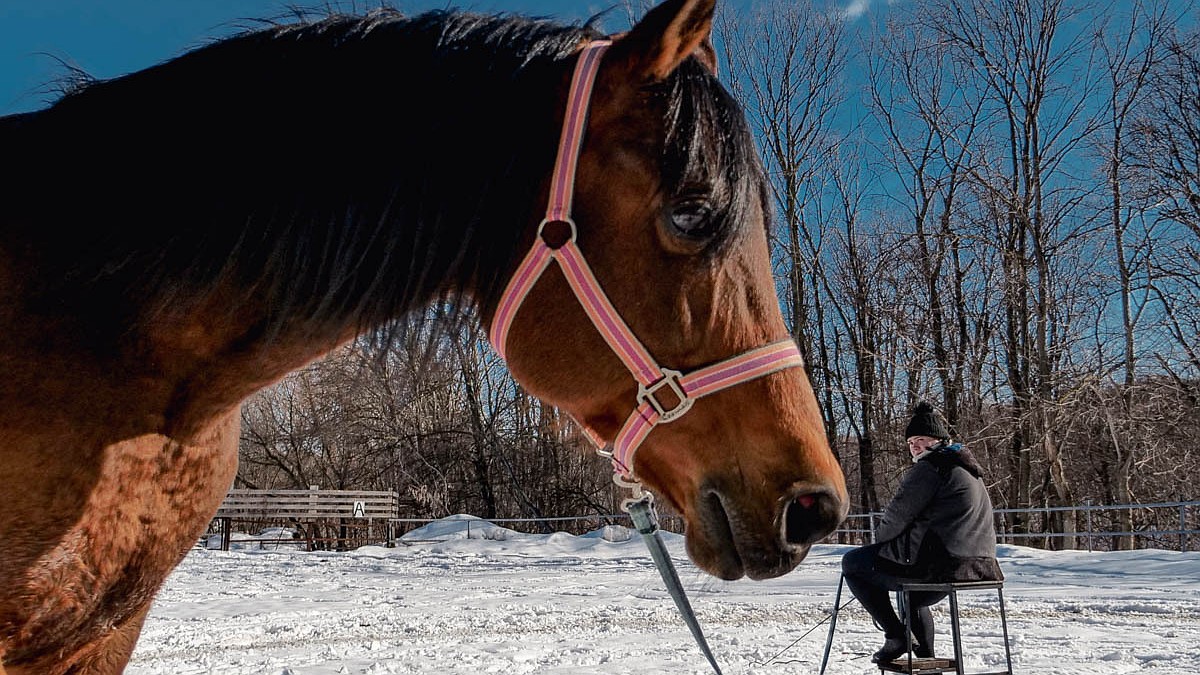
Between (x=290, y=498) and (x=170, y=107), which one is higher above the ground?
(x=170, y=107)

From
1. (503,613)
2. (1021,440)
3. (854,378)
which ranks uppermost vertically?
(854,378)

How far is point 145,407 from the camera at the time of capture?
1.54 m

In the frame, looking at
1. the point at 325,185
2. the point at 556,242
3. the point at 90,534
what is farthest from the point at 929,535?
the point at 90,534

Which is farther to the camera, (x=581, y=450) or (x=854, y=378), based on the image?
(x=854, y=378)

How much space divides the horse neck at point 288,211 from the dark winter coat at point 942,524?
12.1 ft

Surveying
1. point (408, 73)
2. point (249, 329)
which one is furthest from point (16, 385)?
point (408, 73)

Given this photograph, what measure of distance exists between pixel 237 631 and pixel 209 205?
6648 mm

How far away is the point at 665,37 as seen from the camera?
1.50 meters

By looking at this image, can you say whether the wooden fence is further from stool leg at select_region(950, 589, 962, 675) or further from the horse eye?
the horse eye

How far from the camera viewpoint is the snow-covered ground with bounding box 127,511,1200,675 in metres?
5.71

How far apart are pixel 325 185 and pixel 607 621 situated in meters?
6.76

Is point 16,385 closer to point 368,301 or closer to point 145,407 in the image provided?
point 145,407

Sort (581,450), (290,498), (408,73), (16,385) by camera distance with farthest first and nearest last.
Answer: (290,498) < (581,450) < (408,73) < (16,385)

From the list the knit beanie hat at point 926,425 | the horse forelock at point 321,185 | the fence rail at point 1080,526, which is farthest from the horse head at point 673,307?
the fence rail at point 1080,526
